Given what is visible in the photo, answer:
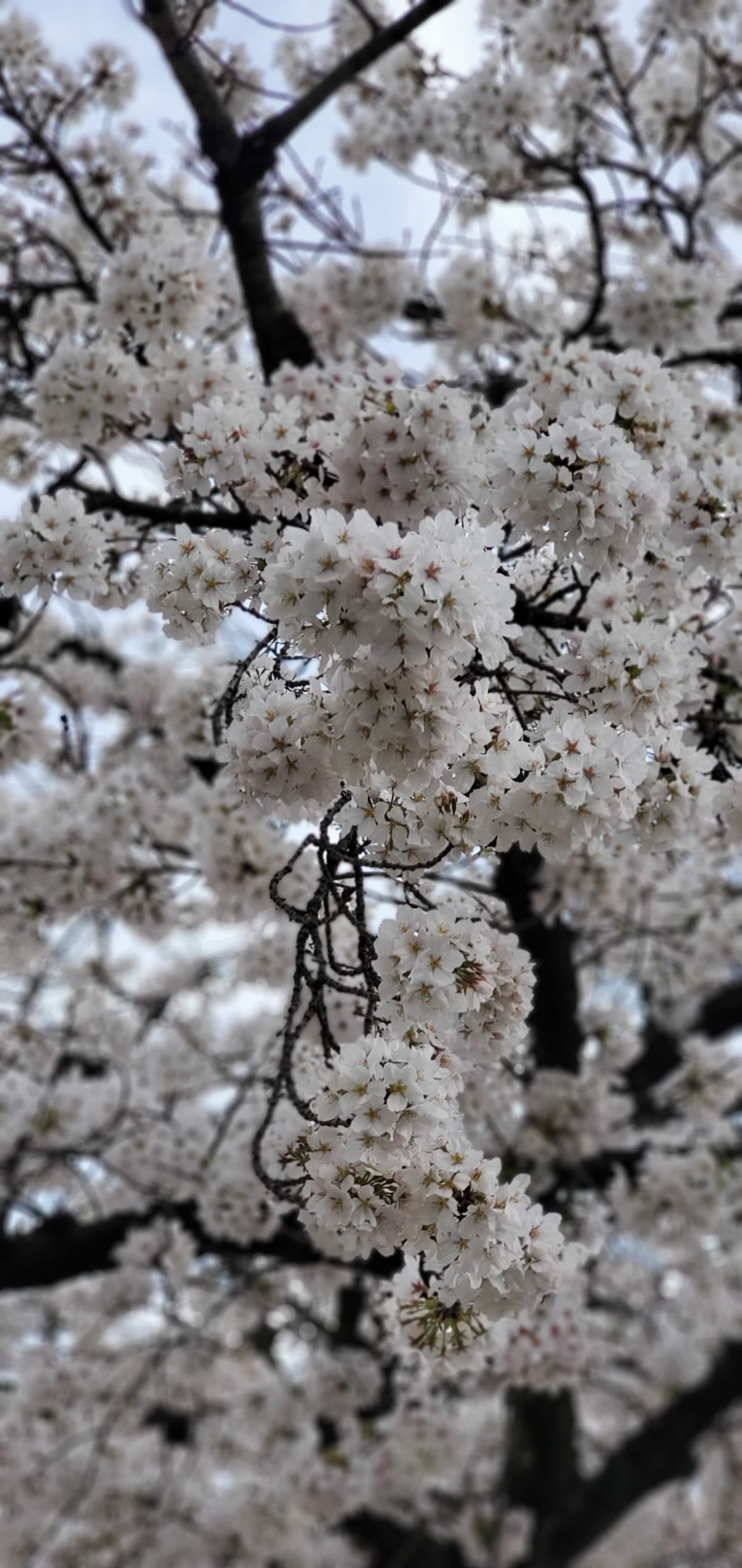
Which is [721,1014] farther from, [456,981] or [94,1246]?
[456,981]

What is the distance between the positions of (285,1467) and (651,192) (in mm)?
6918

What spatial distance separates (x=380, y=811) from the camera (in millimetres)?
1831

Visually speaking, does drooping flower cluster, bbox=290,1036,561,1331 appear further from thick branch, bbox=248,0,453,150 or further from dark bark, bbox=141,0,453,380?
thick branch, bbox=248,0,453,150

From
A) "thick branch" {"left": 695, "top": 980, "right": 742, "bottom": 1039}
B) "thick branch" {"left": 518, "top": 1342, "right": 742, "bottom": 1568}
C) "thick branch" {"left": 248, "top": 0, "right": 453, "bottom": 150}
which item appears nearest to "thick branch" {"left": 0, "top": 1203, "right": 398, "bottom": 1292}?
"thick branch" {"left": 518, "top": 1342, "right": 742, "bottom": 1568}

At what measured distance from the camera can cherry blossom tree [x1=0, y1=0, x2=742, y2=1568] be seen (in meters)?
1.79

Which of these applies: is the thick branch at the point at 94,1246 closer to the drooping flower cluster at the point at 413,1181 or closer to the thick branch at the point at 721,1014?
the drooping flower cluster at the point at 413,1181

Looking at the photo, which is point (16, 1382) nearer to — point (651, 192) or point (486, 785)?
point (486, 785)

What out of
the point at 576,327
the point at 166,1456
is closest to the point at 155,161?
the point at 576,327

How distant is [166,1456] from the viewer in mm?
7480

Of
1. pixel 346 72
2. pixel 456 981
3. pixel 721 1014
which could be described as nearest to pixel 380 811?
pixel 456 981

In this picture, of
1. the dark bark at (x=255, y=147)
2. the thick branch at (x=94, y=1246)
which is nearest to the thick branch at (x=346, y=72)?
the dark bark at (x=255, y=147)

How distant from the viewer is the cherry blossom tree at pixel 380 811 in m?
1.79

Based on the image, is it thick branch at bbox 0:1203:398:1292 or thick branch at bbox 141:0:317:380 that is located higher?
thick branch at bbox 141:0:317:380

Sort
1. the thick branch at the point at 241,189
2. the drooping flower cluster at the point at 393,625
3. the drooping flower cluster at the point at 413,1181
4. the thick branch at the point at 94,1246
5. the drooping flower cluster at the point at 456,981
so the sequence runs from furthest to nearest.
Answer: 1. the thick branch at the point at 94,1246
2. the thick branch at the point at 241,189
3. the drooping flower cluster at the point at 456,981
4. the drooping flower cluster at the point at 413,1181
5. the drooping flower cluster at the point at 393,625
